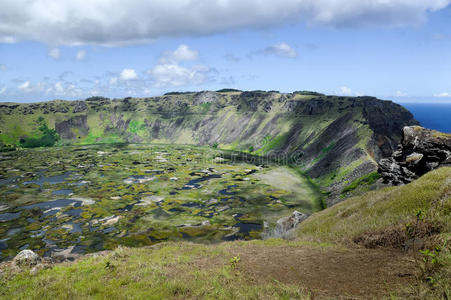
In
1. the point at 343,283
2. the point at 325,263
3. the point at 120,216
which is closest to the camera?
the point at 343,283

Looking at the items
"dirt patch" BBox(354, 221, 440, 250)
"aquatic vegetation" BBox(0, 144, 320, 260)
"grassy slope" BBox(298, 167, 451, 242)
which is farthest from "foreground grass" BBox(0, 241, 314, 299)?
"aquatic vegetation" BBox(0, 144, 320, 260)

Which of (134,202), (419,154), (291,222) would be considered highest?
(419,154)

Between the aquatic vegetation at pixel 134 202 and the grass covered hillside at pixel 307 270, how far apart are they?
134 feet

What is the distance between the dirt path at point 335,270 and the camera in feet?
48.4

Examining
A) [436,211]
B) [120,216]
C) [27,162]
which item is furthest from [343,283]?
[27,162]

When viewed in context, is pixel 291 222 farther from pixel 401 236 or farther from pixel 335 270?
pixel 335 270

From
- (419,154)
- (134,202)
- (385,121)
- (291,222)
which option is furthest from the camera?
(385,121)

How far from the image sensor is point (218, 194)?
10094cm

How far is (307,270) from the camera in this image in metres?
19.1

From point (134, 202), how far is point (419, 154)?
3169 inches

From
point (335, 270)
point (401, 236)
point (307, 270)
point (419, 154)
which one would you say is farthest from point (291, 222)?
point (335, 270)

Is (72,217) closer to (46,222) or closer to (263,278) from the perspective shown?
(46,222)

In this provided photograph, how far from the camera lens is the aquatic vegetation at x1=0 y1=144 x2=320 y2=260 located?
65188 mm

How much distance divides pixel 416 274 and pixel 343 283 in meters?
3.91
